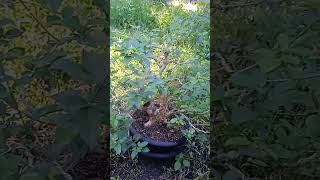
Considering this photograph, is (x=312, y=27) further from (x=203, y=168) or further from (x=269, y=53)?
(x=203, y=168)

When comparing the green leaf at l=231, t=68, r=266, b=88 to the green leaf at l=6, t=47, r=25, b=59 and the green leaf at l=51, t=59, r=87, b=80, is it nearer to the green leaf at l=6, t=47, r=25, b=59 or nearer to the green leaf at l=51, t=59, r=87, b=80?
Result: the green leaf at l=51, t=59, r=87, b=80

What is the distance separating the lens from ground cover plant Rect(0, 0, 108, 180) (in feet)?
2.32

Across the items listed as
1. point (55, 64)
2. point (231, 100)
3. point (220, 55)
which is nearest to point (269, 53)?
point (231, 100)

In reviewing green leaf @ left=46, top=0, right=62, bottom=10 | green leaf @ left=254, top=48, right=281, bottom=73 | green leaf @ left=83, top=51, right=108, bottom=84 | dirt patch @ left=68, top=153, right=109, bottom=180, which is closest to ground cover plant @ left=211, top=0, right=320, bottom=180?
green leaf @ left=254, top=48, right=281, bottom=73

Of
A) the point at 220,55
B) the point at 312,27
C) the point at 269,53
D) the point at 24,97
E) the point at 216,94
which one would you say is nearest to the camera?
the point at 269,53

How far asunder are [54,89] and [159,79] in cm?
31

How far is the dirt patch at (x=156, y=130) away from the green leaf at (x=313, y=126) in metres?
0.70

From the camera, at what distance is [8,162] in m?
0.77

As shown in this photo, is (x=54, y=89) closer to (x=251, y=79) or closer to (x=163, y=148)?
(x=163, y=148)

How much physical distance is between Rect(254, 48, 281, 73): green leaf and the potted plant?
30.3 inches

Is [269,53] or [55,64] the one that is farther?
[55,64]

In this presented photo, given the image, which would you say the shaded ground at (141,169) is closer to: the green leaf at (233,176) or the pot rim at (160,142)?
the pot rim at (160,142)

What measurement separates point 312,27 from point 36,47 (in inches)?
29.7

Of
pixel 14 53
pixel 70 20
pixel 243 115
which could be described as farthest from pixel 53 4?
pixel 243 115
